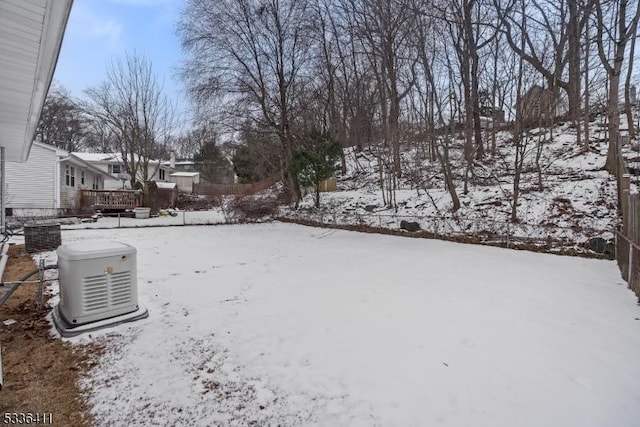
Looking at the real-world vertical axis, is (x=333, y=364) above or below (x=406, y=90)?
below

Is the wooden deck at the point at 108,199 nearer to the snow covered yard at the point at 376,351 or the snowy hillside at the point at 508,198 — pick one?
the snowy hillside at the point at 508,198

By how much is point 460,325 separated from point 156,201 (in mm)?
22136

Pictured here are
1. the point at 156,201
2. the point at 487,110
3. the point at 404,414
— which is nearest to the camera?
the point at 404,414

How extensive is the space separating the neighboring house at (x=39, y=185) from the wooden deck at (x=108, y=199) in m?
0.59

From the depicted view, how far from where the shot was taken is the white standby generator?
10.8 feet

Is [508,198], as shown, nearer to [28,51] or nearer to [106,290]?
[106,290]

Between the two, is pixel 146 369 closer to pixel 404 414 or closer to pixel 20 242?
pixel 404 414

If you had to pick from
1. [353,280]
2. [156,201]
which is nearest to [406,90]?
[353,280]

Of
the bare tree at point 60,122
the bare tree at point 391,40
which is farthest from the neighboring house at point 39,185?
the bare tree at point 391,40

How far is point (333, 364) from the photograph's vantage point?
2893mm

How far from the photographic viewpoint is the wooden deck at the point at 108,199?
60.7 ft

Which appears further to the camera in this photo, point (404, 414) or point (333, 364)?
point (333, 364)

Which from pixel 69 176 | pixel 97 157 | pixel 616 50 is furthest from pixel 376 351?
pixel 97 157

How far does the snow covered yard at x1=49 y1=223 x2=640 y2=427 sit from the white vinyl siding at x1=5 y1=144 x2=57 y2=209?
15746 mm
